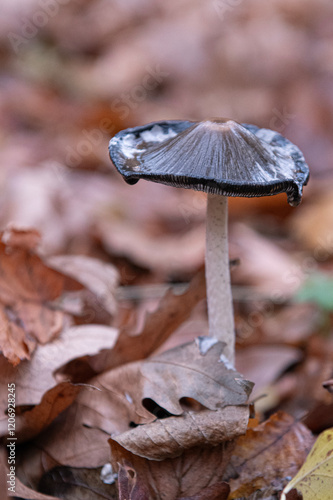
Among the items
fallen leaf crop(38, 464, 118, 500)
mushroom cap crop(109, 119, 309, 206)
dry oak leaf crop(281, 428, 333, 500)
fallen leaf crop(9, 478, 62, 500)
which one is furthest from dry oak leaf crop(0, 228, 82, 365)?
dry oak leaf crop(281, 428, 333, 500)

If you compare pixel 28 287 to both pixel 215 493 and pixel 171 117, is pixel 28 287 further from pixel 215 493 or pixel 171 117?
pixel 171 117

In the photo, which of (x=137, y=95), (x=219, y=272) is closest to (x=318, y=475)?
(x=219, y=272)

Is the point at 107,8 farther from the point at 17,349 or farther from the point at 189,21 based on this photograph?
the point at 17,349

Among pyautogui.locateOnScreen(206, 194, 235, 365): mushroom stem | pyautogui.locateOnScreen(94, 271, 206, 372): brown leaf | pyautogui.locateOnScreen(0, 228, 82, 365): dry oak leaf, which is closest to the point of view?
pyautogui.locateOnScreen(206, 194, 235, 365): mushroom stem

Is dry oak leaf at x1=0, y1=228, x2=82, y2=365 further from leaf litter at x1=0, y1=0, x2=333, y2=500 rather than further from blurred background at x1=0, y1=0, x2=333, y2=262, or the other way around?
blurred background at x1=0, y1=0, x2=333, y2=262

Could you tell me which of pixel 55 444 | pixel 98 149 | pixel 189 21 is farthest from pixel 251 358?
pixel 189 21
